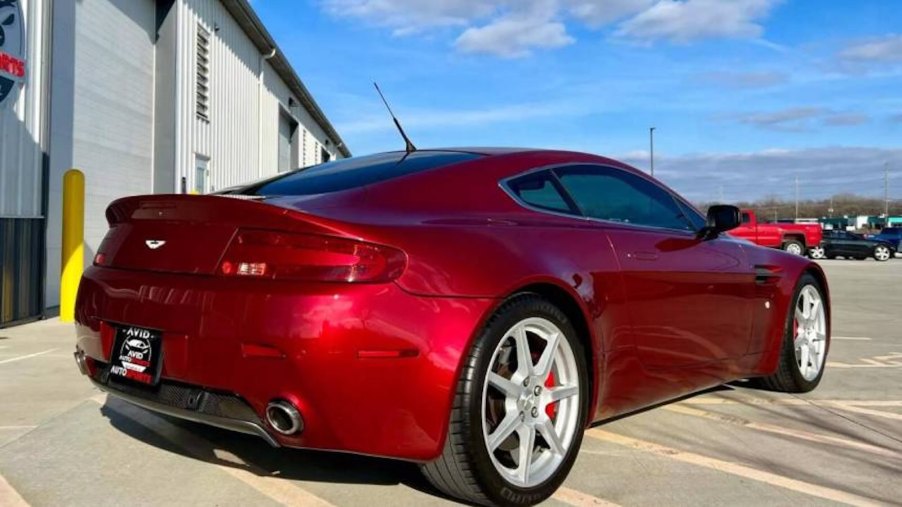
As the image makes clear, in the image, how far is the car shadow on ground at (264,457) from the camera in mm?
3160

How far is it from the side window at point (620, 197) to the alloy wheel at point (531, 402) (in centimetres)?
84

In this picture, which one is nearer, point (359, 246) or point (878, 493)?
point (359, 246)

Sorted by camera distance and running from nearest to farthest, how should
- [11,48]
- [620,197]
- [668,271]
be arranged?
1. [668,271]
2. [620,197]
3. [11,48]

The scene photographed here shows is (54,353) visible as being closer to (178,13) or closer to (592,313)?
(592,313)

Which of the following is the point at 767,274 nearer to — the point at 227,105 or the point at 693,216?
the point at 693,216

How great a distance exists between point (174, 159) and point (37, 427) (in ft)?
28.4

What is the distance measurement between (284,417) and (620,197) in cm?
222

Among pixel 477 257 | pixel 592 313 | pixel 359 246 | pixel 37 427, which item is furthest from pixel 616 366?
pixel 37 427

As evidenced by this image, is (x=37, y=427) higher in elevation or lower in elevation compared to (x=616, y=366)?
lower

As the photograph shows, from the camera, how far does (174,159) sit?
11.8m

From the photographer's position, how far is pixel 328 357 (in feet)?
7.97

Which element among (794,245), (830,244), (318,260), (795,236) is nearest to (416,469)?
(318,260)

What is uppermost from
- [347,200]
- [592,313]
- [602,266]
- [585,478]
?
[347,200]

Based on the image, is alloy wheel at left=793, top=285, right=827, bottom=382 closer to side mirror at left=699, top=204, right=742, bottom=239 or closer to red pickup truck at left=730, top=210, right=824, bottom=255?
side mirror at left=699, top=204, right=742, bottom=239
